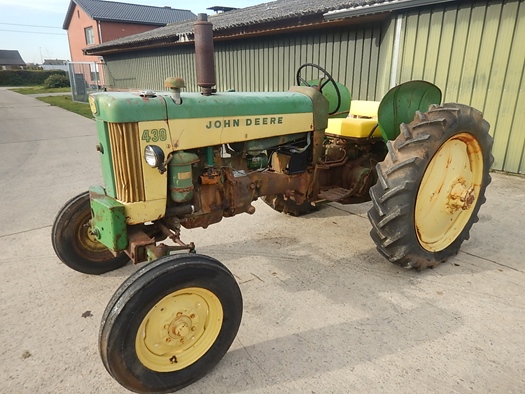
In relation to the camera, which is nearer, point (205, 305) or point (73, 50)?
point (205, 305)

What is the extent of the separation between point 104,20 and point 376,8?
1043 inches

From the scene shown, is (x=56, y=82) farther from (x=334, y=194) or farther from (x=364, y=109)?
(x=334, y=194)

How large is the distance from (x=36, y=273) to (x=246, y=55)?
8.36 meters

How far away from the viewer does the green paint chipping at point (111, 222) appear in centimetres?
225

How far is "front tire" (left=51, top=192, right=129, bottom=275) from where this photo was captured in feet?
9.27

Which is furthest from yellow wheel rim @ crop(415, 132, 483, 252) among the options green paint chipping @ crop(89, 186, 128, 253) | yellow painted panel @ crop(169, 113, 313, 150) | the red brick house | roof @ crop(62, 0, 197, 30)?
the red brick house

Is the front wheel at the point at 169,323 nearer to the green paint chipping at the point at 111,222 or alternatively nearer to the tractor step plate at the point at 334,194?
the green paint chipping at the point at 111,222

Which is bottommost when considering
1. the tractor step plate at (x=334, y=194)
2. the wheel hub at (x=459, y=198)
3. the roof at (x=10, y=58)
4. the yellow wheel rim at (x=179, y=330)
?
the yellow wheel rim at (x=179, y=330)

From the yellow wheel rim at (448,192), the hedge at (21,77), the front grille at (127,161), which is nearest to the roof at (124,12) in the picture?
the hedge at (21,77)

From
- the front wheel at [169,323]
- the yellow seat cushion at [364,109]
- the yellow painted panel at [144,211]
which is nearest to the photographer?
the front wheel at [169,323]

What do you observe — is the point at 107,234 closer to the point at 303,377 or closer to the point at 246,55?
the point at 303,377

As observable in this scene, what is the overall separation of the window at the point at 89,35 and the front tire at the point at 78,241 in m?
30.8

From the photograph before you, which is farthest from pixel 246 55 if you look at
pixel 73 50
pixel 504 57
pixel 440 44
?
pixel 73 50

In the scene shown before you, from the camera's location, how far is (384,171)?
275 centimetres
